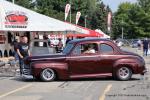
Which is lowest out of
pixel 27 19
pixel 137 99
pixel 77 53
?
pixel 137 99

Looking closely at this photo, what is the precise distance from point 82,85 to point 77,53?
6.39ft

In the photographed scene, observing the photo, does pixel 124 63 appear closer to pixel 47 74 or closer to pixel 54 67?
pixel 54 67

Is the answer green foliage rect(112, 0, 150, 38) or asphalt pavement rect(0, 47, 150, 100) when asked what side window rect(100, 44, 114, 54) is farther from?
green foliage rect(112, 0, 150, 38)

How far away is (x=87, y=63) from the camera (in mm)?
18422

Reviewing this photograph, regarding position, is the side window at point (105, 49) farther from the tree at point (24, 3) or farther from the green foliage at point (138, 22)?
the green foliage at point (138, 22)

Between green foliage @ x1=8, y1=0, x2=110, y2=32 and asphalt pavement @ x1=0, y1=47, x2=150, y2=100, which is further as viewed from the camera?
green foliage @ x1=8, y1=0, x2=110, y2=32

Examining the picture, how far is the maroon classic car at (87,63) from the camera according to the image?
60.1 feet

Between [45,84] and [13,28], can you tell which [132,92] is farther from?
[13,28]

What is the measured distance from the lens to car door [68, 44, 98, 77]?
60.3 ft

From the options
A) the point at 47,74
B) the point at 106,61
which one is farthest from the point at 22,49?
the point at 106,61

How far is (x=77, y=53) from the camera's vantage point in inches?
730

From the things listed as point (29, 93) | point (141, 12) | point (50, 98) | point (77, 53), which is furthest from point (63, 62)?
point (141, 12)

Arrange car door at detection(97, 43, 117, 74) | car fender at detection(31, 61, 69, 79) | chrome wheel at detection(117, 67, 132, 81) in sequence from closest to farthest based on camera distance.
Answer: car fender at detection(31, 61, 69, 79), car door at detection(97, 43, 117, 74), chrome wheel at detection(117, 67, 132, 81)

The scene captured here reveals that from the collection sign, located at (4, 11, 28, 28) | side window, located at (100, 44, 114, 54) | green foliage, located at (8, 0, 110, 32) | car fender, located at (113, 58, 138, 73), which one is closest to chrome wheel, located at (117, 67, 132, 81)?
car fender, located at (113, 58, 138, 73)
